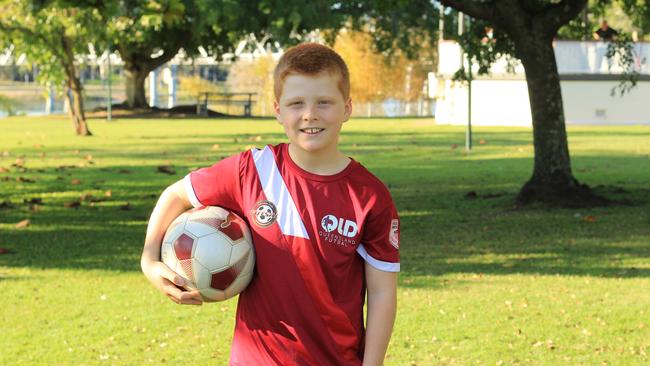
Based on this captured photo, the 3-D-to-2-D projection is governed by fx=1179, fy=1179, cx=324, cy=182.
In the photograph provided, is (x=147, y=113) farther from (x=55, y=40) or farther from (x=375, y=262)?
(x=375, y=262)

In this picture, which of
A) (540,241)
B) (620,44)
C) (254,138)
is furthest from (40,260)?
(254,138)

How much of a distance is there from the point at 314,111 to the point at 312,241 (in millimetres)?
410

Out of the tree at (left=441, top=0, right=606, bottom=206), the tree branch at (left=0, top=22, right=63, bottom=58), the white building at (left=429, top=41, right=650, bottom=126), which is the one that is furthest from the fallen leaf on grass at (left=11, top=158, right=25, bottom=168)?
the white building at (left=429, top=41, right=650, bottom=126)

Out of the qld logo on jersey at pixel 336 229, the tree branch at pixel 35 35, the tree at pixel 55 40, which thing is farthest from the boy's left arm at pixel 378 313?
the tree branch at pixel 35 35

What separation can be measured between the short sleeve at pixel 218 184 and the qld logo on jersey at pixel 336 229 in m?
0.36

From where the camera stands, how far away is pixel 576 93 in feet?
141

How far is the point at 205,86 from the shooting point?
75.6m

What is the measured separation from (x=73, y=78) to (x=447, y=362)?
28.9 metres

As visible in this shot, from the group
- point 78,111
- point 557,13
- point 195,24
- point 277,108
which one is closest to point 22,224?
point 557,13

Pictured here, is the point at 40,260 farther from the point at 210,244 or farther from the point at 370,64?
the point at 370,64

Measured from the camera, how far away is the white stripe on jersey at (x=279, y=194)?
3.74 meters

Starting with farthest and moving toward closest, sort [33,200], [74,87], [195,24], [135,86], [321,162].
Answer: [135,86] < [195,24] < [74,87] < [33,200] < [321,162]

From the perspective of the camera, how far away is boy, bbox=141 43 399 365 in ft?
12.2

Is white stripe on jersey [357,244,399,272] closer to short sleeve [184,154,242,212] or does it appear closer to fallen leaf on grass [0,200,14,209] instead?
short sleeve [184,154,242,212]
